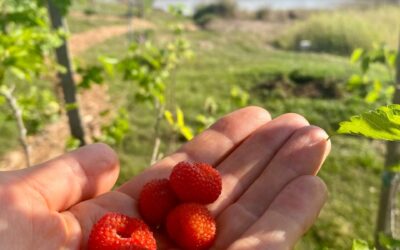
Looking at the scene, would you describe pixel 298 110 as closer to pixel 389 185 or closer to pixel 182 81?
pixel 182 81

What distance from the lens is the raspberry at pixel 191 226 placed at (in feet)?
4.45

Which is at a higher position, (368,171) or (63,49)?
(63,49)

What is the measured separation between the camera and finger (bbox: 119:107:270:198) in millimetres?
1703

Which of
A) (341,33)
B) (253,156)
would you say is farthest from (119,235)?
(341,33)

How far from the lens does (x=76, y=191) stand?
4.94ft

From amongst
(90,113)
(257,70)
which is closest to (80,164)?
(90,113)

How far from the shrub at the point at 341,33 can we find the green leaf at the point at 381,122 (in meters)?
7.04

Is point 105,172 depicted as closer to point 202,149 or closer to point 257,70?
point 202,149

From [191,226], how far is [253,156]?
0.39 m

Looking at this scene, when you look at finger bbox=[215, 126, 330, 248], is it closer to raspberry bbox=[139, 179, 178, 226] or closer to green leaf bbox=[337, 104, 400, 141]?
raspberry bbox=[139, 179, 178, 226]

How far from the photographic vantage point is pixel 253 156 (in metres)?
1.66

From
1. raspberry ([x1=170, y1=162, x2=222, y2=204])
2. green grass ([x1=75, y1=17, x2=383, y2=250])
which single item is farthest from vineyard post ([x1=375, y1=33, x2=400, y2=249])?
raspberry ([x1=170, y1=162, x2=222, y2=204])

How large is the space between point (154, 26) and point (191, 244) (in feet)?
23.5

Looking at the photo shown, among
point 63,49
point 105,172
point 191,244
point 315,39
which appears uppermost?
point 63,49
